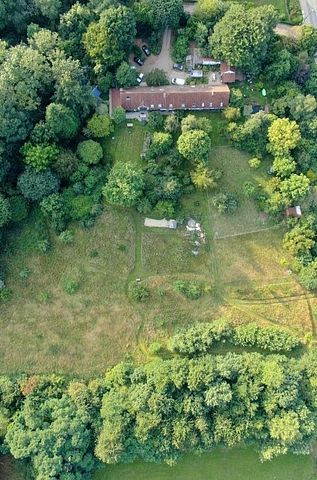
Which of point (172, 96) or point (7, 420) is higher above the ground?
point (172, 96)

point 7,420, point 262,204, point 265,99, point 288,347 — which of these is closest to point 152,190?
point 262,204

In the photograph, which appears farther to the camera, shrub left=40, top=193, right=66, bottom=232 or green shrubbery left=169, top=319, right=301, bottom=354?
green shrubbery left=169, top=319, right=301, bottom=354

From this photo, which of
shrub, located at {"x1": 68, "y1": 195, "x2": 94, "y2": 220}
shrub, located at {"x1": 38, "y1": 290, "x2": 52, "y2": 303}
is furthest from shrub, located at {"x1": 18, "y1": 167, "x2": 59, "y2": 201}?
shrub, located at {"x1": 38, "y1": 290, "x2": 52, "y2": 303}

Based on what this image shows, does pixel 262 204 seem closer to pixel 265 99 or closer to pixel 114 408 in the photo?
pixel 265 99

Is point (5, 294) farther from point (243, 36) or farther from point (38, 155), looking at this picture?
point (243, 36)

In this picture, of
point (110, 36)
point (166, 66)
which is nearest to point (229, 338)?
point (166, 66)

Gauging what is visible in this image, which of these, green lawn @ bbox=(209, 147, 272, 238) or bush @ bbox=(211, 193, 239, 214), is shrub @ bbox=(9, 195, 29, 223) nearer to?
green lawn @ bbox=(209, 147, 272, 238)
